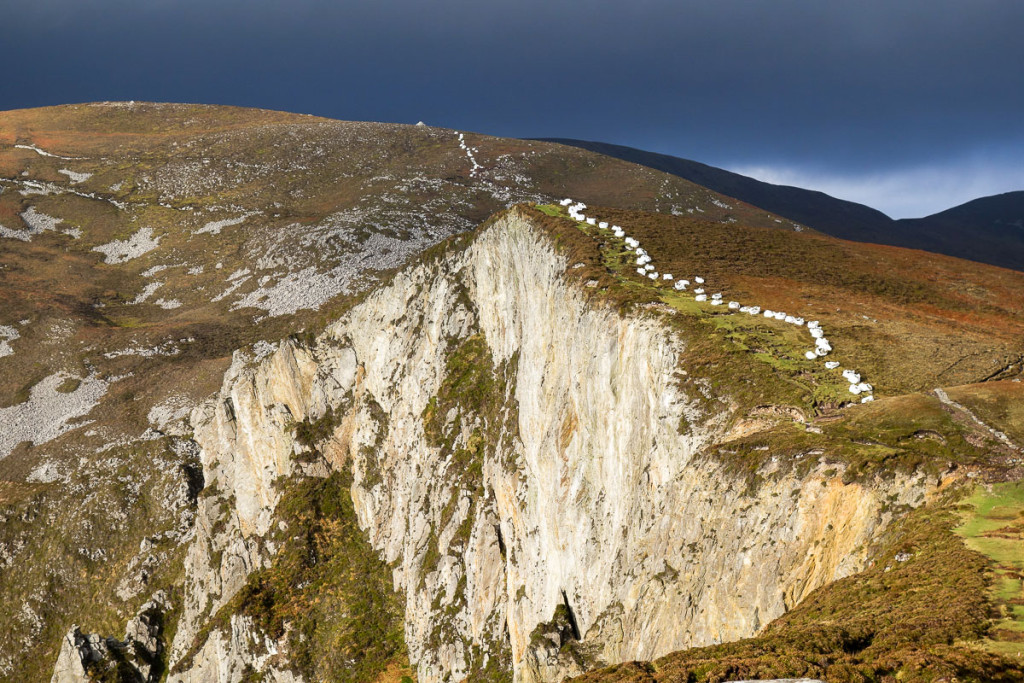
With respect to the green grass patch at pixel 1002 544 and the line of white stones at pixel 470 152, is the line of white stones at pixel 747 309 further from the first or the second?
the line of white stones at pixel 470 152

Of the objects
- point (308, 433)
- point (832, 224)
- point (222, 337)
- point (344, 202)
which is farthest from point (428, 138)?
point (308, 433)

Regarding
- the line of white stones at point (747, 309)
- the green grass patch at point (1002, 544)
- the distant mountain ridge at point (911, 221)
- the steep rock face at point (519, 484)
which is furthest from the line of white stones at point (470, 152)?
the green grass patch at point (1002, 544)

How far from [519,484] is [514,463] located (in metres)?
1.38

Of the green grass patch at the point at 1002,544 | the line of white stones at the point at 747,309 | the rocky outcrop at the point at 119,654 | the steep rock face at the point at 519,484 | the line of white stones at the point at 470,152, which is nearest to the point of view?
the green grass patch at the point at 1002,544

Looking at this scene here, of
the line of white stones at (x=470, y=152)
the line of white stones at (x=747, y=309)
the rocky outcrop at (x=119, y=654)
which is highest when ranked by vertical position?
the line of white stones at (x=470, y=152)

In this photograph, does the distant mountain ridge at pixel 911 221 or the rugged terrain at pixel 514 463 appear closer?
the rugged terrain at pixel 514 463

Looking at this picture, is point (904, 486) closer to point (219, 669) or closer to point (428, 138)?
point (219, 669)

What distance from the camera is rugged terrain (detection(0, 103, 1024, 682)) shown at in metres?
14.5

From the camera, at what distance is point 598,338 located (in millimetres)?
27719

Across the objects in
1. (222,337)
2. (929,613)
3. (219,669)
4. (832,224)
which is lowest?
(219,669)

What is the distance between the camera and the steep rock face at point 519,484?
653 inches

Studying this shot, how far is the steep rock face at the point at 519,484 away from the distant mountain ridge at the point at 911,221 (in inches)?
4960

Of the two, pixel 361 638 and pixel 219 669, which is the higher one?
pixel 361 638

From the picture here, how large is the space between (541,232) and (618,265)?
24.8ft
